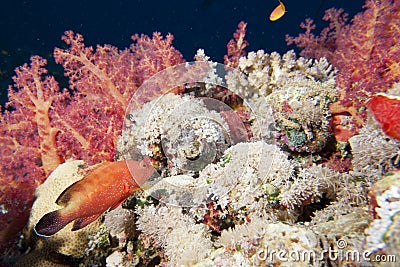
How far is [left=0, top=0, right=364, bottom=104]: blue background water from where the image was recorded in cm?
3678

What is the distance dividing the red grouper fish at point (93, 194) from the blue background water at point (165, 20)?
36.1 m

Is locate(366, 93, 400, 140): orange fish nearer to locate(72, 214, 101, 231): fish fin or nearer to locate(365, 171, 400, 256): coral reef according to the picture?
locate(365, 171, 400, 256): coral reef

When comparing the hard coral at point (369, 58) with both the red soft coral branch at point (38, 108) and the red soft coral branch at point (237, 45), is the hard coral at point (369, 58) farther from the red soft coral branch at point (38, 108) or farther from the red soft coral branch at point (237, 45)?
the red soft coral branch at point (38, 108)

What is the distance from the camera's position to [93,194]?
2203mm

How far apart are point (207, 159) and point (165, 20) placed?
6715 centimetres

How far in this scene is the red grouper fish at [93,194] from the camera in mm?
2109

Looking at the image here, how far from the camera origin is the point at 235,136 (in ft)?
10.8

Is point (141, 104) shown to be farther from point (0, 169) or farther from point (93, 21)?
point (93, 21)

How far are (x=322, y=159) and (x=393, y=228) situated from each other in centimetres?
202

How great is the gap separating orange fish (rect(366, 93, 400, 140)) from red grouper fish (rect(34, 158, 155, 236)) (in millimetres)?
2299

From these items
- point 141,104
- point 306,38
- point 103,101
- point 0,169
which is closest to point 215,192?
point 141,104

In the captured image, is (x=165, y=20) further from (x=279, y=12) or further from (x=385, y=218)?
(x=385, y=218)

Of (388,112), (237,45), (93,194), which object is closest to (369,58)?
(388,112)

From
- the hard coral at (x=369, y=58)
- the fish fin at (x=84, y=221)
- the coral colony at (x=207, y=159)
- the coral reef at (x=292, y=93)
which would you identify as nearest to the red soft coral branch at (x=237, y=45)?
the coral colony at (x=207, y=159)
